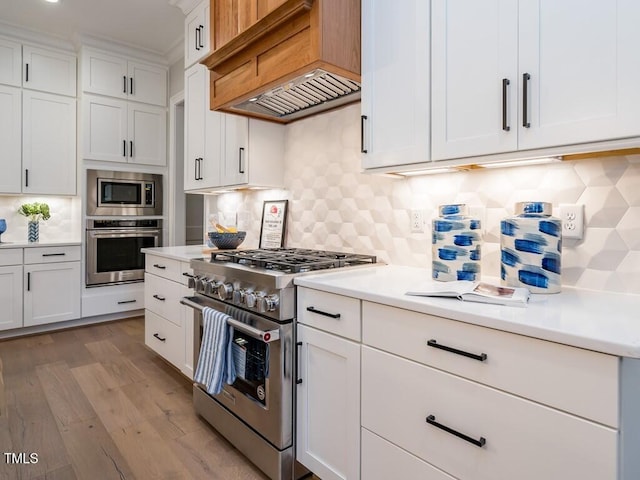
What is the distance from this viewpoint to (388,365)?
4.17 feet

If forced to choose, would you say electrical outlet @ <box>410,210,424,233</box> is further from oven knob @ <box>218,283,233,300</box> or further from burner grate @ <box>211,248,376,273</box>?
oven knob @ <box>218,283,233,300</box>

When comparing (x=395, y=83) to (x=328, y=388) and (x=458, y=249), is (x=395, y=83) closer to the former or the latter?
(x=458, y=249)

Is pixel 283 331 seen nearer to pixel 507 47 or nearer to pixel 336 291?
pixel 336 291

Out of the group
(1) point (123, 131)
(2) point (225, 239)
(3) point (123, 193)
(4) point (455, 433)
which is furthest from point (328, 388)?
(1) point (123, 131)

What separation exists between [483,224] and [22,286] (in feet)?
13.2

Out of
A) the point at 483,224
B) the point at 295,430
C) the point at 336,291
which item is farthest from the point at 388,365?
the point at 483,224

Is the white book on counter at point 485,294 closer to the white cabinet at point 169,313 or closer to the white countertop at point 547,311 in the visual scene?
the white countertop at point 547,311

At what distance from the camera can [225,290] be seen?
1.87m

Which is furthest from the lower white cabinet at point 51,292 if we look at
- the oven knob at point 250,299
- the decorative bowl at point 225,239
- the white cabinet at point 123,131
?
the oven knob at point 250,299

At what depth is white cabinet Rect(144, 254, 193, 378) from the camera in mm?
2498

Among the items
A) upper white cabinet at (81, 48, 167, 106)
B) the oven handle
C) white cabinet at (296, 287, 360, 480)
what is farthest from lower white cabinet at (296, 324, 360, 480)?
upper white cabinet at (81, 48, 167, 106)

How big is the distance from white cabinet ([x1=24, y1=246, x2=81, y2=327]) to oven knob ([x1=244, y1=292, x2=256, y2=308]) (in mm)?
3059

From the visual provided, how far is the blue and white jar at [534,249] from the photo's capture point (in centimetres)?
131

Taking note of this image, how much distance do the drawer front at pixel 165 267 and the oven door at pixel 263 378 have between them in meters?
0.76
